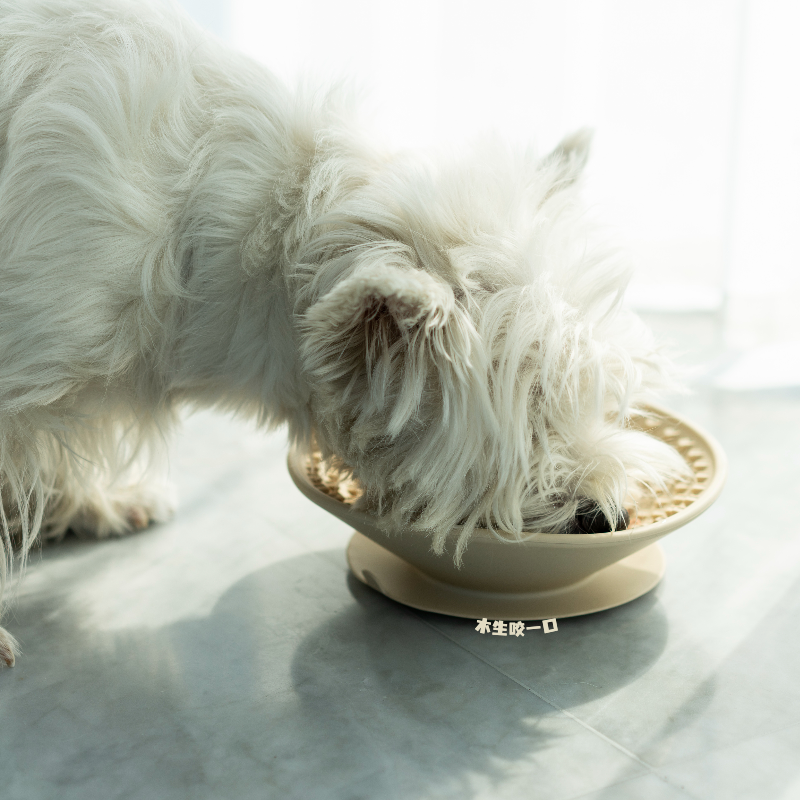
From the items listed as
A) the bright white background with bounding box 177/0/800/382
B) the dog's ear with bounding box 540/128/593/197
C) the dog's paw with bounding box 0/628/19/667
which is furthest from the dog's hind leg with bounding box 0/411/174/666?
the bright white background with bounding box 177/0/800/382

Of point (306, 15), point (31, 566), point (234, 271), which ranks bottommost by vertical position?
point (31, 566)

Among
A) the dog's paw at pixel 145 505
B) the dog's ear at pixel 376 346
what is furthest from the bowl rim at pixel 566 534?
the dog's paw at pixel 145 505

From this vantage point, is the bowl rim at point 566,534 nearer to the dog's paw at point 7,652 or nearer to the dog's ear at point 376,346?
the dog's ear at point 376,346

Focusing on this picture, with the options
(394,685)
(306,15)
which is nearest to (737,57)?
(306,15)

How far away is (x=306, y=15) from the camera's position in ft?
11.9

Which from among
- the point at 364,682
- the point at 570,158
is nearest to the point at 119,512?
the point at 364,682

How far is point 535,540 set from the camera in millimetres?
1085

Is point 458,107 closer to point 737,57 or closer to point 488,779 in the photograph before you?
point 737,57

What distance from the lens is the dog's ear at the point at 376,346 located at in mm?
908

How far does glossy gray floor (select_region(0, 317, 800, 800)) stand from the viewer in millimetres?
953

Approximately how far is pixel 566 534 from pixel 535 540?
5cm

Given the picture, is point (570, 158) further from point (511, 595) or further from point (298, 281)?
point (511, 595)

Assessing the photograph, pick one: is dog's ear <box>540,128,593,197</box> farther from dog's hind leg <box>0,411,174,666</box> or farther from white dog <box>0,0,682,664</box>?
dog's hind leg <box>0,411,174,666</box>

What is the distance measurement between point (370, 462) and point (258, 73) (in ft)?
1.99
